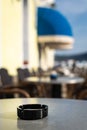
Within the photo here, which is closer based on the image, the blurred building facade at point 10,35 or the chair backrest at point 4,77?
the chair backrest at point 4,77

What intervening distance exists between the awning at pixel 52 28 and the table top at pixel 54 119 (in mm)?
6374

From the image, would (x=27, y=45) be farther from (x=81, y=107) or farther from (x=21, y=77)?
(x=81, y=107)

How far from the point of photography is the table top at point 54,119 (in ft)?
3.74

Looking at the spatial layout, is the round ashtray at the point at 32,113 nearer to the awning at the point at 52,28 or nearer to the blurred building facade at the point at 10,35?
the blurred building facade at the point at 10,35

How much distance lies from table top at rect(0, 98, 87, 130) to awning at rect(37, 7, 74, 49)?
637 centimetres

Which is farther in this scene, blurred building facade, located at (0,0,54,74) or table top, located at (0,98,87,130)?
blurred building facade, located at (0,0,54,74)

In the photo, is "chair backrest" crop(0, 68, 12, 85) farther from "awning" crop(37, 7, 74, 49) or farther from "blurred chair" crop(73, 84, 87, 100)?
"awning" crop(37, 7, 74, 49)

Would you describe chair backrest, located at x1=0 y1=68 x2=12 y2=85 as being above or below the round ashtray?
below

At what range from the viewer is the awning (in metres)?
8.07

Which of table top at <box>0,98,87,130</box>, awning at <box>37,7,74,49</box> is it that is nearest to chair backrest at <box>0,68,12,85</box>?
table top at <box>0,98,87,130</box>

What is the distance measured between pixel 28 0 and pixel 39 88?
616cm

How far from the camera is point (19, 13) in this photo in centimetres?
838

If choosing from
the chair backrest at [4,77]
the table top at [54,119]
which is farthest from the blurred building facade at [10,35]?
the table top at [54,119]

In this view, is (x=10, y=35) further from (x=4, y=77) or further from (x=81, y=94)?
(x=81, y=94)
